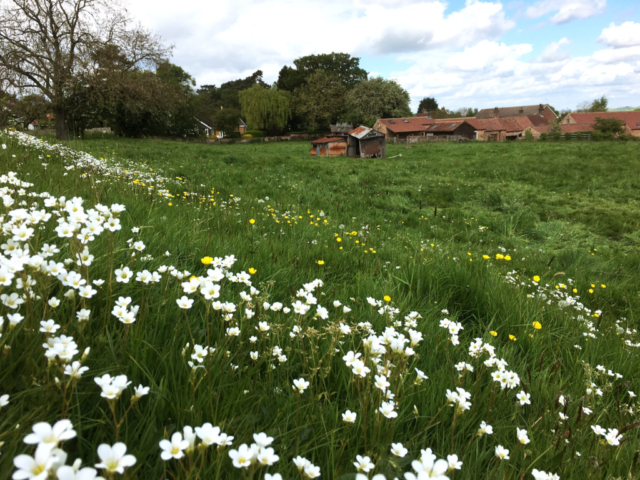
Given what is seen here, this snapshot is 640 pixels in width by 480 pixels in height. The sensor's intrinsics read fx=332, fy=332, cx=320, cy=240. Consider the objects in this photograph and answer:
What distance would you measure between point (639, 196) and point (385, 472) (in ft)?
57.5

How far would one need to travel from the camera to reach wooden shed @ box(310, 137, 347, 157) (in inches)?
1166

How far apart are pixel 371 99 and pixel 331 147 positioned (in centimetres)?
3818

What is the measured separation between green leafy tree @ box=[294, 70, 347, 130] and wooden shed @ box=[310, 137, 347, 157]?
36.9m

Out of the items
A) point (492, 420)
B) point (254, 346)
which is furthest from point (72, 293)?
point (492, 420)

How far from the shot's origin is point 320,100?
64.0 m

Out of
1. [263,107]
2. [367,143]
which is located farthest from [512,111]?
[367,143]

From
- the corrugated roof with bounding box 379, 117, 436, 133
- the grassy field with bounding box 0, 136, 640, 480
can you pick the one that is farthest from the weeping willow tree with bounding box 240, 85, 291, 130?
the grassy field with bounding box 0, 136, 640, 480

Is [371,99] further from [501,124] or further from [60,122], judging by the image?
[60,122]

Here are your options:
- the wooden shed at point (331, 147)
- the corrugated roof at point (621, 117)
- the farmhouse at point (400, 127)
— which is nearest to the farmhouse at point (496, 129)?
the farmhouse at point (400, 127)

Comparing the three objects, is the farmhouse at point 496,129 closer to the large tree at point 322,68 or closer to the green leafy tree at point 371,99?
the green leafy tree at point 371,99

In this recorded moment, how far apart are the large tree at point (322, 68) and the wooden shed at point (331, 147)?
2021 inches

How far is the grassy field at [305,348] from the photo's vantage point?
4.39ft

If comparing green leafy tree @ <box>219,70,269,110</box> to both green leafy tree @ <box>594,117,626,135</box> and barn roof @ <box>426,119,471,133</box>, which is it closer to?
barn roof @ <box>426,119,471,133</box>

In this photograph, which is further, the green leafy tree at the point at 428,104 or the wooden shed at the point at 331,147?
the green leafy tree at the point at 428,104
